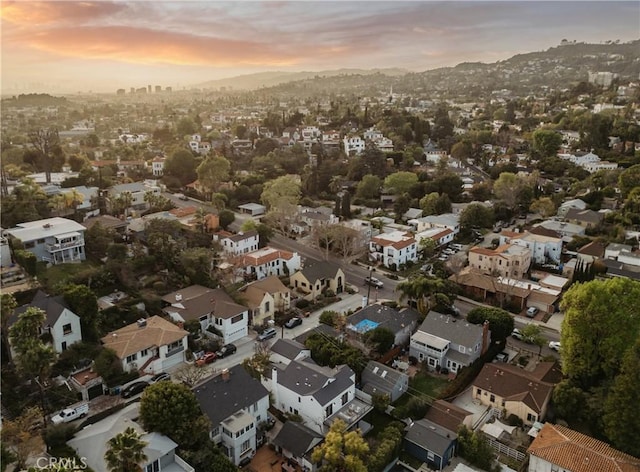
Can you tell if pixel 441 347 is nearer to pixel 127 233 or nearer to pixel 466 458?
pixel 466 458

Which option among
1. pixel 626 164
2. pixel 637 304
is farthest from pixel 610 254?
pixel 626 164

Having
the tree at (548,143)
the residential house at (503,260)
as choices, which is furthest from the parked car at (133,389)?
the tree at (548,143)

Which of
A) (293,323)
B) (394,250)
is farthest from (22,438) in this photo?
(394,250)

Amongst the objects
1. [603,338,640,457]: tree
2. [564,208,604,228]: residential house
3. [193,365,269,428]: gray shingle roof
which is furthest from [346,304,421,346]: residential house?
[564,208,604,228]: residential house

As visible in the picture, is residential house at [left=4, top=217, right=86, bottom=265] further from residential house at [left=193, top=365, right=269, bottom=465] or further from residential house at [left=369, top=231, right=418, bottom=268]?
residential house at [left=369, top=231, right=418, bottom=268]

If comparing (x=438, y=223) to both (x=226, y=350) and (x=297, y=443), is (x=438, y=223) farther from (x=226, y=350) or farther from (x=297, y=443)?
(x=297, y=443)

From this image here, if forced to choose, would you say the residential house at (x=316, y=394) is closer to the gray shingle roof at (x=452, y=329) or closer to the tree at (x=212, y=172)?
the gray shingle roof at (x=452, y=329)
